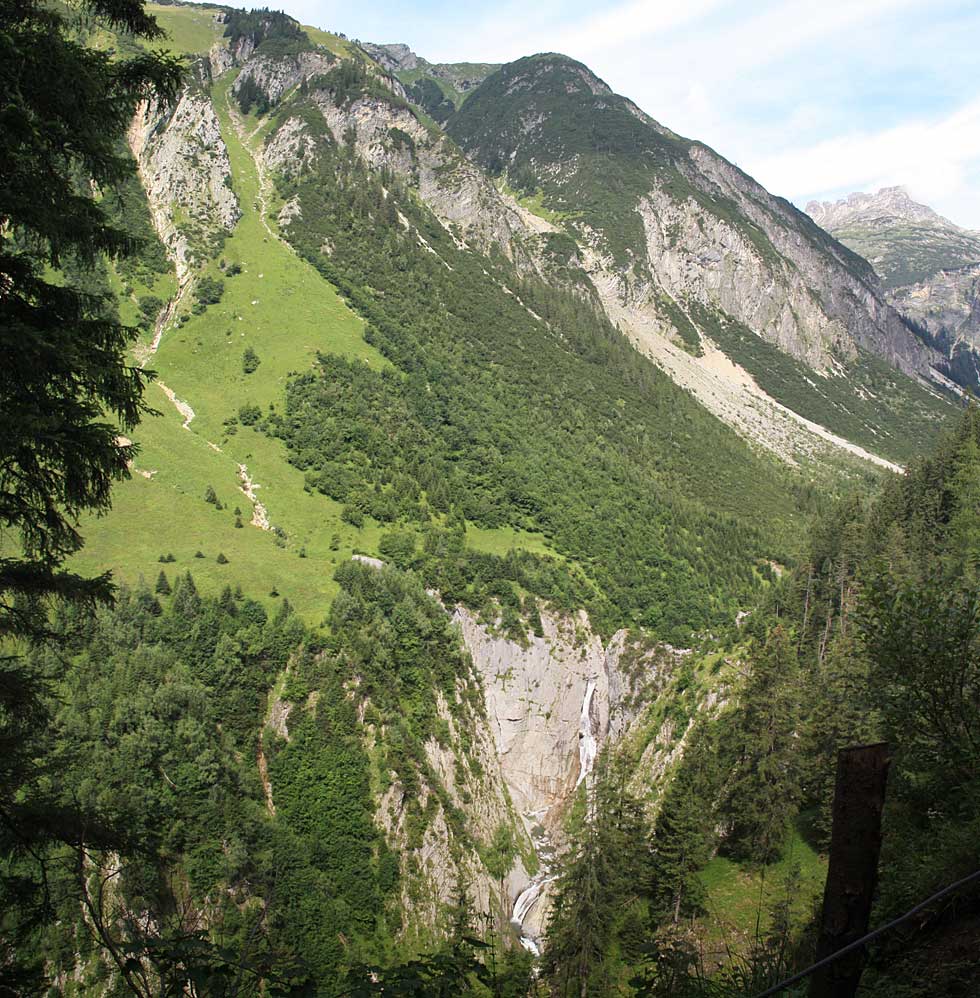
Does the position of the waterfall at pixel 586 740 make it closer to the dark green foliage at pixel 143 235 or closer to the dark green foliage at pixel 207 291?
the dark green foliage at pixel 207 291

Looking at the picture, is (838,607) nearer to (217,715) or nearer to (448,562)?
(448,562)

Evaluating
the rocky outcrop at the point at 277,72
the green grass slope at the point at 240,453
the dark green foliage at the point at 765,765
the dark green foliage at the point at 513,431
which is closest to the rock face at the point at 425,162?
the rocky outcrop at the point at 277,72

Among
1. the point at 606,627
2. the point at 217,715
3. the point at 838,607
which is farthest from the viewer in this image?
the point at 606,627

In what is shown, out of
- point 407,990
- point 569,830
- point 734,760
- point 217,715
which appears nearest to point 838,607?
point 734,760

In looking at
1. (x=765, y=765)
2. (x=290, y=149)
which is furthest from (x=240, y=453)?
(x=290, y=149)

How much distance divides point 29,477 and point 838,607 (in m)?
60.7

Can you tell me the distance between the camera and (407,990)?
215 inches

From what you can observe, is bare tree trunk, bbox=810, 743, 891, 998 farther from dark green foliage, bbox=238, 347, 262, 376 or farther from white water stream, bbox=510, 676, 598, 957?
dark green foliage, bbox=238, 347, 262, 376

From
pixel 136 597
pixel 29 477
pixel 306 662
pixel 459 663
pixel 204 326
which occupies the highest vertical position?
pixel 204 326

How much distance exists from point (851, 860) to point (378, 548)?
178 feet

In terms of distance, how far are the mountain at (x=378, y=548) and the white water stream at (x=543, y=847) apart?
297mm

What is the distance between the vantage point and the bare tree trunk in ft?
14.1

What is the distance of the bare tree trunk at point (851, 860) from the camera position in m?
4.31

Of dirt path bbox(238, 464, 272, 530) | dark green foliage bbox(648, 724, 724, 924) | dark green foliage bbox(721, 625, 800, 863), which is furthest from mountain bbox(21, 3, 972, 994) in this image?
dark green foliage bbox(721, 625, 800, 863)
